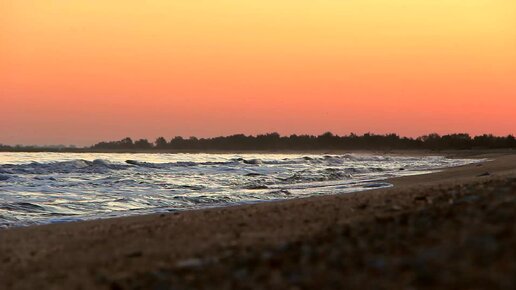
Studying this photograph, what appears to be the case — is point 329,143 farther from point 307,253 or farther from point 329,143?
point 307,253

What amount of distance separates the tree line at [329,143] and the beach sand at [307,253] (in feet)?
245

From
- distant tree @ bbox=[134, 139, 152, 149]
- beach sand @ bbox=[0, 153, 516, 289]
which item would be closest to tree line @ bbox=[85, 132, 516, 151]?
distant tree @ bbox=[134, 139, 152, 149]

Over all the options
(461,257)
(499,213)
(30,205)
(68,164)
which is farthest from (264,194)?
(68,164)

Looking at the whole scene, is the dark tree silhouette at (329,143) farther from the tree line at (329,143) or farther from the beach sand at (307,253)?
the beach sand at (307,253)

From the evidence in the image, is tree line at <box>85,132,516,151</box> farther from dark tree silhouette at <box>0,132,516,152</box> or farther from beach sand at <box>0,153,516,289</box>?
beach sand at <box>0,153,516,289</box>

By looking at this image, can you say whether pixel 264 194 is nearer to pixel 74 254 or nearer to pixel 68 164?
pixel 74 254

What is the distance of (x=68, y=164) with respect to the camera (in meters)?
29.8

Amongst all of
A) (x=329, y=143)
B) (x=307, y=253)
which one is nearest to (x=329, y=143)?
(x=329, y=143)

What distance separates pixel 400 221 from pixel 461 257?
1.58 m

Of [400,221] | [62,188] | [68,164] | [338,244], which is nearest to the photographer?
[338,244]

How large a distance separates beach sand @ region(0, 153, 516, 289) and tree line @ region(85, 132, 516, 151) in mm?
74637

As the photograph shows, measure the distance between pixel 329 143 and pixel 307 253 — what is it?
4182 inches

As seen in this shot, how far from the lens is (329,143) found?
359ft

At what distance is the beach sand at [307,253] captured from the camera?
11.0ft
